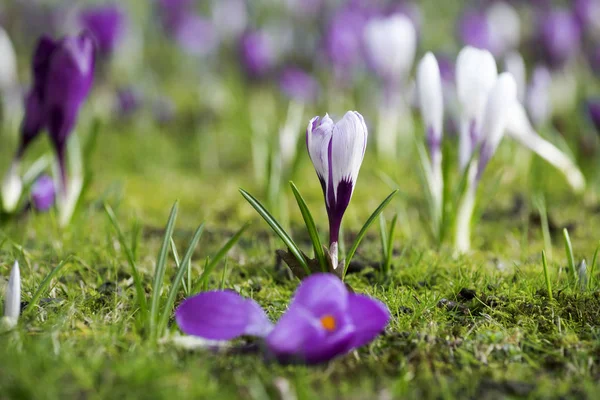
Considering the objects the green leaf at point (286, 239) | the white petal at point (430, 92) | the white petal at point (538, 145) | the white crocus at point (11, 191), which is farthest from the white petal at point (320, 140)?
the white crocus at point (11, 191)

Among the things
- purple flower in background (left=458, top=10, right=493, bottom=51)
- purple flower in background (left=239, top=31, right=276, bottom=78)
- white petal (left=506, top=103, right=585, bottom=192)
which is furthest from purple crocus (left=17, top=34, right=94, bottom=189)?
purple flower in background (left=458, top=10, right=493, bottom=51)

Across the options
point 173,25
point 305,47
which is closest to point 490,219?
point 173,25

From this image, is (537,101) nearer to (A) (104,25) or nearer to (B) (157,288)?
(A) (104,25)

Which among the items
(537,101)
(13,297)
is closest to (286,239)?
(13,297)

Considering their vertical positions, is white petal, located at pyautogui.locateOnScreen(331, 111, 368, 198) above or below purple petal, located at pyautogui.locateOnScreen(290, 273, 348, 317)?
above

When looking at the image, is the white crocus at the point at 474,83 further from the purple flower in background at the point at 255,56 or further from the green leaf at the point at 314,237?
the purple flower in background at the point at 255,56

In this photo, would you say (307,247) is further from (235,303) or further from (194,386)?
(194,386)

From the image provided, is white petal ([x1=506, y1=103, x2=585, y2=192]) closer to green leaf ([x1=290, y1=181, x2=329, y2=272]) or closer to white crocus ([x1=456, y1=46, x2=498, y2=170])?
white crocus ([x1=456, y1=46, x2=498, y2=170])
